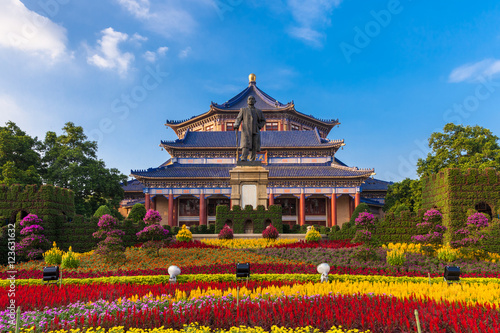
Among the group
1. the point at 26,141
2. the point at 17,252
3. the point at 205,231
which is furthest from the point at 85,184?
the point at 17,252

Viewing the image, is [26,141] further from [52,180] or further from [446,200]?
[446,200]

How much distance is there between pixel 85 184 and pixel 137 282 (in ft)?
79.5

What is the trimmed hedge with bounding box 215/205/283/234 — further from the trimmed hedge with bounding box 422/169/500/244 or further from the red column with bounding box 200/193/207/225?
the red column with bounding box 200/193/207/225

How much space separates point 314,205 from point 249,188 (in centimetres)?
2209

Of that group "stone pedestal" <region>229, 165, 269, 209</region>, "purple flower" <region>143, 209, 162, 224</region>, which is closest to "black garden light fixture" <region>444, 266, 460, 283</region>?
"purple flower" <region>143, 209, 162, 224</region>

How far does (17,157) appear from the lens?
94.9 ft

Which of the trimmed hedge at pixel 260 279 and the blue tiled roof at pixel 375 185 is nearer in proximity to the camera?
the trimmed hedge at pixel 260 279

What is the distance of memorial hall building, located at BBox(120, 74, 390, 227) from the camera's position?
3847 centimetres

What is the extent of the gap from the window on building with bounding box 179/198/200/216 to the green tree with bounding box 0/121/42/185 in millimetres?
15004

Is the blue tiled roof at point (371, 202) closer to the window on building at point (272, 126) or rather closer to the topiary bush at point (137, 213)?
the window on building at point (272, 126)

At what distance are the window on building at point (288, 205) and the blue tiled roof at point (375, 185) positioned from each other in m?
8.79

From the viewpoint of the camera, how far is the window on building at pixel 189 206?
41.2 metres

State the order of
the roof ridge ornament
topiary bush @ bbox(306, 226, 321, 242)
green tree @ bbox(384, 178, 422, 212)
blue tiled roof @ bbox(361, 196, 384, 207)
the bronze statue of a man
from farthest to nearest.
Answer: the roof ridge ornament < blue tiled roof @ bbox(361, 196, 384, 207) < green tree @ bbox(384, 178, 422, 212) < the bronze statue of a man < topiary bush @ bbox(306, 226, 321, 242)

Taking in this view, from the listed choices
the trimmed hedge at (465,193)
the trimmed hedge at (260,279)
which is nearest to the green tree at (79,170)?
the trimmed hedge at (260,279)
